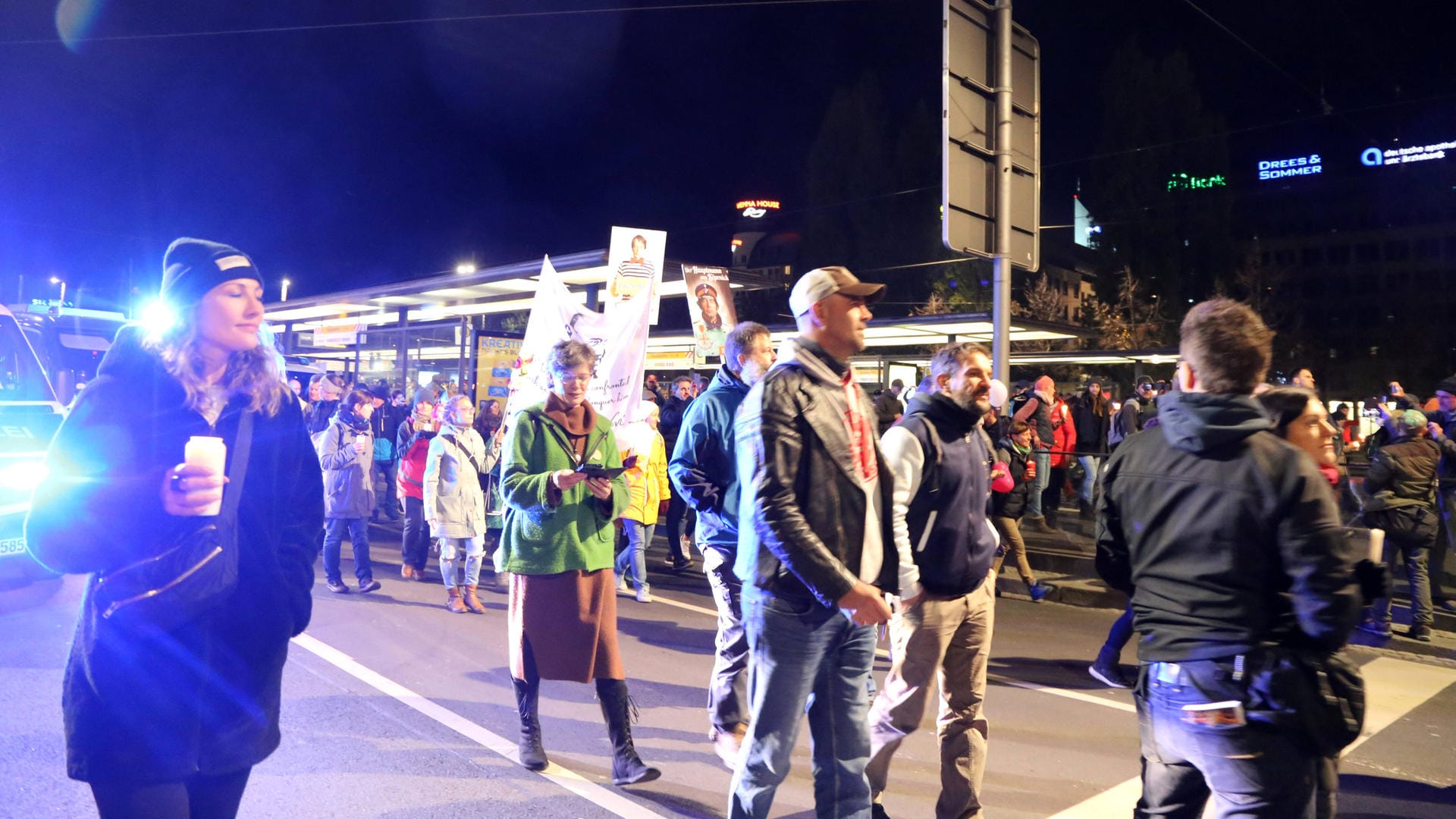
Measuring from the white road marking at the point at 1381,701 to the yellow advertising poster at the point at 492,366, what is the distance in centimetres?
1206

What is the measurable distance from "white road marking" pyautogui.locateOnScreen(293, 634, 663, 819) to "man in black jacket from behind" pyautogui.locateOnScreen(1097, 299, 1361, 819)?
2.35 m

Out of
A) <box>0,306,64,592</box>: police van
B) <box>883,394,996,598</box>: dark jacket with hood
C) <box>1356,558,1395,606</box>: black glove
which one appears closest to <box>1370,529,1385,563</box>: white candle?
<box>1356,558,1395,606</box>: black glove

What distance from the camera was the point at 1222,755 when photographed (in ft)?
8.20

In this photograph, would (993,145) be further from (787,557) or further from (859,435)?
(787,557)

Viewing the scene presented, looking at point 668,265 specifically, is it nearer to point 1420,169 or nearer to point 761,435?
point 761,435

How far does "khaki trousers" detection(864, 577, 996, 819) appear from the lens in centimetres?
399

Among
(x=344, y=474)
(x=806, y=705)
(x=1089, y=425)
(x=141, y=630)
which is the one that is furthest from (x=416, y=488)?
(x=1089, y=425)

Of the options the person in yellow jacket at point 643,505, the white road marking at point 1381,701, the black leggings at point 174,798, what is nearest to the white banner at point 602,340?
the person in yellow jacket at point 643,505

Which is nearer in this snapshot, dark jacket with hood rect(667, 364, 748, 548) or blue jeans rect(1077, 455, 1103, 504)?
dark jacket with hood rect(667, 364, 748, 548)

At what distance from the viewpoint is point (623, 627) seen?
8.25m

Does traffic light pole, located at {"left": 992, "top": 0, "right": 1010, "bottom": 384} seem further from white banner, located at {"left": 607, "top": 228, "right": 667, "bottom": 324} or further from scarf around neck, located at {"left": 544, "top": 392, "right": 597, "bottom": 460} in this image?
scarf around neck, located at {"left": 544, "top": 392, "right": 597, "bottom": 460}

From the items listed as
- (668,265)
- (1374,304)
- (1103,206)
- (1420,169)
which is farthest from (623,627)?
(1374,304)

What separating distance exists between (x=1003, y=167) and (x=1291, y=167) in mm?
96948

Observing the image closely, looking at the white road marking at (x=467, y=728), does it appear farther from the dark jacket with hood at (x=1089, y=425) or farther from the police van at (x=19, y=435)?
the dark jacket with hood at (x=1089, y=425)
